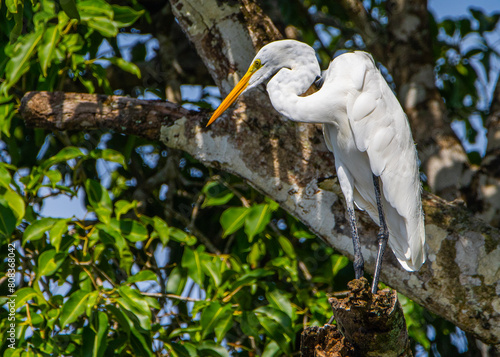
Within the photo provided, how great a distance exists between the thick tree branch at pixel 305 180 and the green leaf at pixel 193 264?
357mm

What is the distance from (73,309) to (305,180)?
94 centimetres

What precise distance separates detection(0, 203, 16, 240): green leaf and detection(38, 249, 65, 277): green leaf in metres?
0.14

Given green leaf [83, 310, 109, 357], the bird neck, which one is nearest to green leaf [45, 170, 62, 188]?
green leaf [83, 310, 109, 357]

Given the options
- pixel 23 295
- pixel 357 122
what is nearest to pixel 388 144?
pixel 357 122

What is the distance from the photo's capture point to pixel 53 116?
2.28 metres

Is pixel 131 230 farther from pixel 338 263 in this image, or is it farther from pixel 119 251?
pixel 338 263

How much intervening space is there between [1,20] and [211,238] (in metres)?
1.49

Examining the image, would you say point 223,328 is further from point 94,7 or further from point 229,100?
point 94,7

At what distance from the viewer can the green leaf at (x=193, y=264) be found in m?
2.22

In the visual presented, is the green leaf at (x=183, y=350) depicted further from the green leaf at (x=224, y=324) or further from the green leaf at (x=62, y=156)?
the green leaf at (x=62, y=156)

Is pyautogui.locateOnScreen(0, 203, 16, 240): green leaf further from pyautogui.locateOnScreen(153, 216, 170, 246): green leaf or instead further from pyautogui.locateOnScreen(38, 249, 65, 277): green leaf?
pyautogui.locateOnScreen(153, 216, 170, 246): green leaf

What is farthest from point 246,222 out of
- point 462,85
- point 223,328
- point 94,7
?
point 462,85

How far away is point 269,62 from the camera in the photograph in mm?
2170

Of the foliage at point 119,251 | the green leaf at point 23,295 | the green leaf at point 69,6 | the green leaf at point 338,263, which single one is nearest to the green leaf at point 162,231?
the foliage at point 119,251
